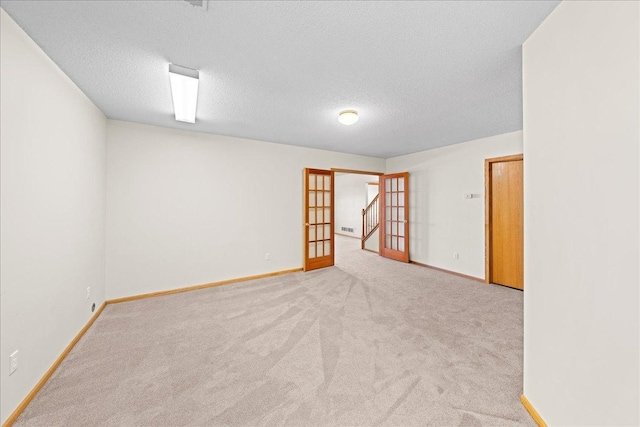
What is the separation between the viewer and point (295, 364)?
1.94 meters

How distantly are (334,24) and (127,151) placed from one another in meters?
3.22

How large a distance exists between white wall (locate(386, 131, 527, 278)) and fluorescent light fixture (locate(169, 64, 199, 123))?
4.26 meters

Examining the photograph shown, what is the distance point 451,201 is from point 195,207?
447 cm

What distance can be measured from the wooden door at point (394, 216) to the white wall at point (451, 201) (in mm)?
144

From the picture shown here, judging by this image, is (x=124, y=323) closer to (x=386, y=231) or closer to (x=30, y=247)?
(x=30, y=247)

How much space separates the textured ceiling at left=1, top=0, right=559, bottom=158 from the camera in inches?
54.0

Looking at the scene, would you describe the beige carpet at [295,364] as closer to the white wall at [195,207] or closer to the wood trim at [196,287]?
the wood trim at [196,287]

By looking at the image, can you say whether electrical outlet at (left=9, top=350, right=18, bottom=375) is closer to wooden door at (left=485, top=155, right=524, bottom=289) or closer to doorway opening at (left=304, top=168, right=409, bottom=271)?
doorway opening at (left=304, top=168, right=409, bottom=271)

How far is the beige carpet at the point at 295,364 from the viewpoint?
58.5 inches

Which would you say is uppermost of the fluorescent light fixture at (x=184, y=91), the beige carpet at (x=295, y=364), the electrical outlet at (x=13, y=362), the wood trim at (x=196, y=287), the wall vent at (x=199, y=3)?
the fluorescent light fixture at (x=184, y=91)

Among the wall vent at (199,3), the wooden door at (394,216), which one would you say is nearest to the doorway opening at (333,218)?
the wooden door at (394,216)

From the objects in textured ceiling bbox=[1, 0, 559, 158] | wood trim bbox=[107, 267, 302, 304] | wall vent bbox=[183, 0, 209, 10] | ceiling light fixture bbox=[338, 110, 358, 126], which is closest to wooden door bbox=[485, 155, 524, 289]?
textured ceiling bbox=[1, 0, 559, 158]

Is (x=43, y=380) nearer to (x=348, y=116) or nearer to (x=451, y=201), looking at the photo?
(x=348, y=116)

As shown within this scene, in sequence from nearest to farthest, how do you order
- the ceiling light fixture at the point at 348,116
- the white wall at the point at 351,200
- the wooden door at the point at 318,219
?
the ceiling light fixture at the point at 348,116, the wooden door at the point at 318,219, the white wall at the point at 351,200
